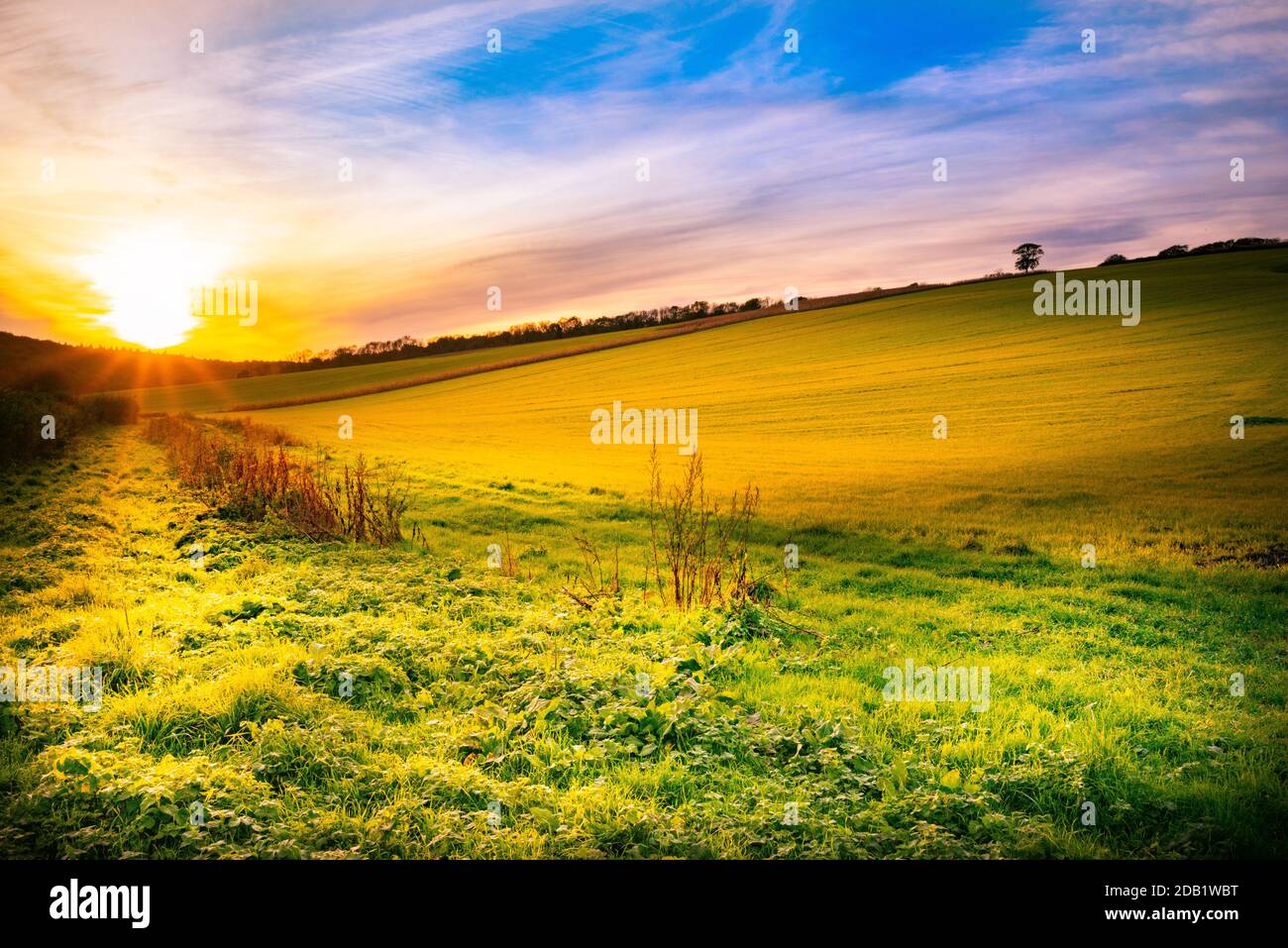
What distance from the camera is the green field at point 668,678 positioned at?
17.5ft

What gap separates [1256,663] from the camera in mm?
9023

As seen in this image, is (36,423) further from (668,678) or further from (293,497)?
(668,678)

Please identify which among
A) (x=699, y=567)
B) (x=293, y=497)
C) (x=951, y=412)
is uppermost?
(x=951, y=412)

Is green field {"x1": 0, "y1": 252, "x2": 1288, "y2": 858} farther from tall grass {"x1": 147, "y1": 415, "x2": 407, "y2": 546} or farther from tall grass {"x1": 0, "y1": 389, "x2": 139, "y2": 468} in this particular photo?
tall grass {"x1": 0, "y1": 389, "x2": 139, "y2": 468}

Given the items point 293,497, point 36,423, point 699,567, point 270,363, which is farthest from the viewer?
point 270,363

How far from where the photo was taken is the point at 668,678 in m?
7.75

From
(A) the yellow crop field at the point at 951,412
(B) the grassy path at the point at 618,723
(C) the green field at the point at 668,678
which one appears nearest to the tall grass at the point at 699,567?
(C) the green field at the point at 668,678

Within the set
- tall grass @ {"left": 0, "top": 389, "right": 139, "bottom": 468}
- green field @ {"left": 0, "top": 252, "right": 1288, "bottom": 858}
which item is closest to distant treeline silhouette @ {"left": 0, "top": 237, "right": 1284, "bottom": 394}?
tall grass @ {"left": 0, "top": 389, "right": 139, "bottom": 468}

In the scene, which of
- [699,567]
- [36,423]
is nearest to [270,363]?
[36,423]

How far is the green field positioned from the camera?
5.34m

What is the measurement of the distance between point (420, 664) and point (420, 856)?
3.55 m

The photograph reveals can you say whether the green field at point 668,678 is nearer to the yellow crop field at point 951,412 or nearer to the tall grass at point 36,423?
the yellow crop field at point 951,412

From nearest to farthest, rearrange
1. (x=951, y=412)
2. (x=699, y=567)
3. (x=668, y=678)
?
(x=668, y=678) < (x=699, y=567) < (x=951, y=412)
